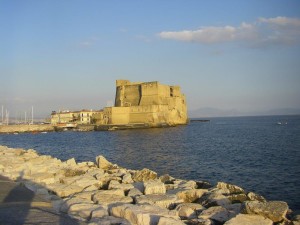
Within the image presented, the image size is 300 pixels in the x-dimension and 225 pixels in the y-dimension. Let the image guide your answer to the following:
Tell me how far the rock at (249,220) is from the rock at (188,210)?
0.89m

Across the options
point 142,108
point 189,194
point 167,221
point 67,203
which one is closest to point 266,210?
point 167,221

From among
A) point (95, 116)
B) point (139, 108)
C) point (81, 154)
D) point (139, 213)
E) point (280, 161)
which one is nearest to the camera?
point (139, 213)

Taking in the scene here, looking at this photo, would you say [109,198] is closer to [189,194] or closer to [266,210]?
[189,194]

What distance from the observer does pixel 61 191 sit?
23.3ft

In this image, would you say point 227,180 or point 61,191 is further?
point 227,180

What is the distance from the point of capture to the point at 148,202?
20.0 ft

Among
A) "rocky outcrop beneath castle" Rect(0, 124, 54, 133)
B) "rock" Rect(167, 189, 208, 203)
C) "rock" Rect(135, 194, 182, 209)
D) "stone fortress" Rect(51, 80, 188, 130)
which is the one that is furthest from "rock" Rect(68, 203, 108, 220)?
"rocky outcrop beneath castle" Rect(0, 124, 54, 133)

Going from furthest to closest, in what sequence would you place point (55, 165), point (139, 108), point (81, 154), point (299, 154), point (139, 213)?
point (139, 108) < point (81, 154) < point (299, 154) < point (55, 165) < point (139, 213)

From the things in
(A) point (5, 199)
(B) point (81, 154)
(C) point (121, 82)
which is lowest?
(B) point (81, 154)

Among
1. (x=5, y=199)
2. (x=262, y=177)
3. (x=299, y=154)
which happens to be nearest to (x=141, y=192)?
(x=5, y=199)

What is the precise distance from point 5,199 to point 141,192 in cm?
294

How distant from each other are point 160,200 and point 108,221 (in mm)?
1634

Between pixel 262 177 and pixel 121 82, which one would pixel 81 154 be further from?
pixel 121 82

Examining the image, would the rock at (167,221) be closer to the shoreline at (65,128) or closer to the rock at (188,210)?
the rock at (188,210)
